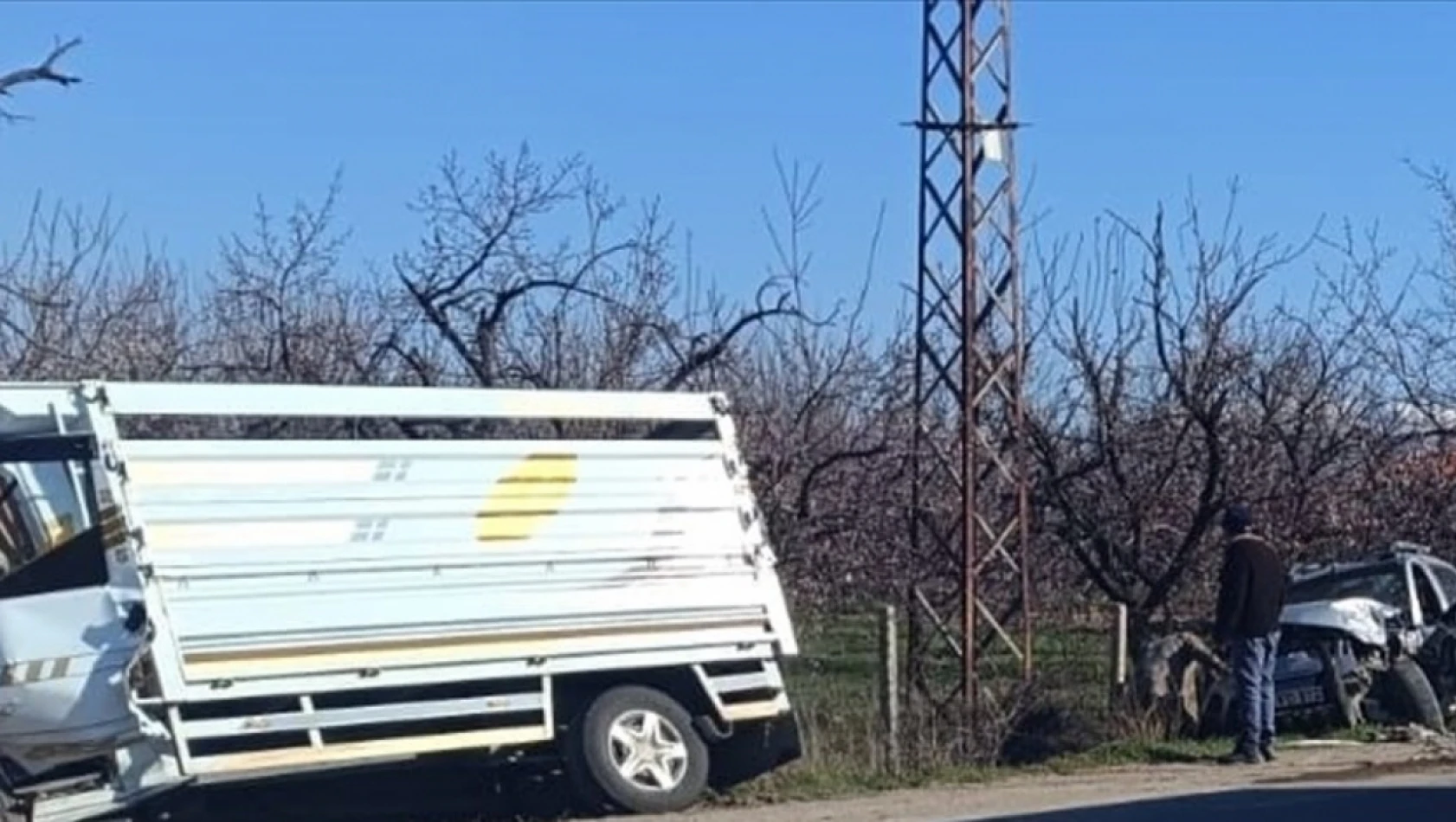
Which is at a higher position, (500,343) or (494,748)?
(500,343)

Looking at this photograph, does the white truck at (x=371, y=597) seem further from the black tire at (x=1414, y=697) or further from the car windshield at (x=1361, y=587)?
the car windshield at (x=1361, y=587)

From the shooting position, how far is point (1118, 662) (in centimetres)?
2150

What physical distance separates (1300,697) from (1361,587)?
4.45 feet

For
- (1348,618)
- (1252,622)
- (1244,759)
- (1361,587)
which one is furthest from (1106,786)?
(1361,587)

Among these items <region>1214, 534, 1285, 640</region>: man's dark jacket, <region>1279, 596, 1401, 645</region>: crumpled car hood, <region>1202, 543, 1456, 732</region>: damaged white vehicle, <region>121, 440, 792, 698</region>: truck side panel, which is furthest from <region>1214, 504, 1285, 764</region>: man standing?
<region>121, 440, 792, 698</region>: truck side panel

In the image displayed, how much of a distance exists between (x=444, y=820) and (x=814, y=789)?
2646mm

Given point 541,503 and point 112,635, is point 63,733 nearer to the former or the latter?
point 112,635

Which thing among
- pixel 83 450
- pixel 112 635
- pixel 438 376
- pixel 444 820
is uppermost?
pixel 438 376

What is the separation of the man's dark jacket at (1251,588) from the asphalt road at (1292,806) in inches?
74.8

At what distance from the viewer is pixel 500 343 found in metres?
23.6

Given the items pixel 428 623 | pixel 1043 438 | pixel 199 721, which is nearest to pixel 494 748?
pixel 428 623

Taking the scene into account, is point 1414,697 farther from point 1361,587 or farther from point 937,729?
point 937,729

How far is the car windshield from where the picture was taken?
21500 millimetres

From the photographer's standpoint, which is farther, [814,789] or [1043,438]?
[1043,438]
